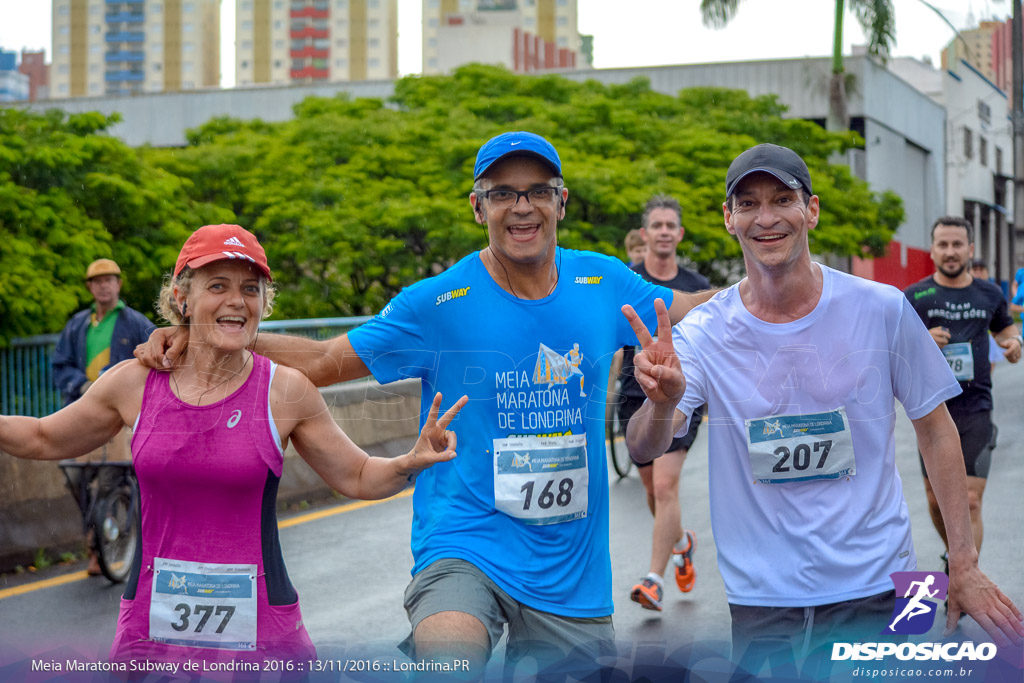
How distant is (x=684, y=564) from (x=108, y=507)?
10.7 ft

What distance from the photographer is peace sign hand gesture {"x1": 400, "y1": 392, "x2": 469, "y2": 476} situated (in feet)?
9.39

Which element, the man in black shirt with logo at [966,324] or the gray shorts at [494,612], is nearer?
the gray shorts at [494,612]

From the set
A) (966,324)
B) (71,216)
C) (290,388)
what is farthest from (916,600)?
(71,216)

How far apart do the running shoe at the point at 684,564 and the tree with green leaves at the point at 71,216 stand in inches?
215

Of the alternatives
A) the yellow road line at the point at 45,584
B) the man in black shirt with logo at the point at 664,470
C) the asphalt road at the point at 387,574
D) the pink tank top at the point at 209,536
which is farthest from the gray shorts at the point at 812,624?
the yellow road line at the point at 45,584

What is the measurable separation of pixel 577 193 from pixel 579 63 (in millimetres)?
116405

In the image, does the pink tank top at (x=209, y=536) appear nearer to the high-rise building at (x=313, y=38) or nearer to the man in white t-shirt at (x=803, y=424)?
the man in white t-shirt at (x=803, y=424)

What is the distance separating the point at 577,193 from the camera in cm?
2164

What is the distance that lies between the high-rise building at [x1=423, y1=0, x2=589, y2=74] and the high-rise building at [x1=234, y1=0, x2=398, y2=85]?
7300mm

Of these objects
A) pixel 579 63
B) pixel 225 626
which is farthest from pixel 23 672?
pixel 579 63

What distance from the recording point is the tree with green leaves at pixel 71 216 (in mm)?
10094

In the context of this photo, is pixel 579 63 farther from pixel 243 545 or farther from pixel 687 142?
pixel 243 545

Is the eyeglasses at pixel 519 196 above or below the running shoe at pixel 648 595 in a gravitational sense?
above

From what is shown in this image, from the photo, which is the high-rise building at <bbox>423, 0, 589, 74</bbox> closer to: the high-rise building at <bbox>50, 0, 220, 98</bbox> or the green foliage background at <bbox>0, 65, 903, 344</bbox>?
the green foliage background at <bbox>0, 65, 903, 344</bbox>
